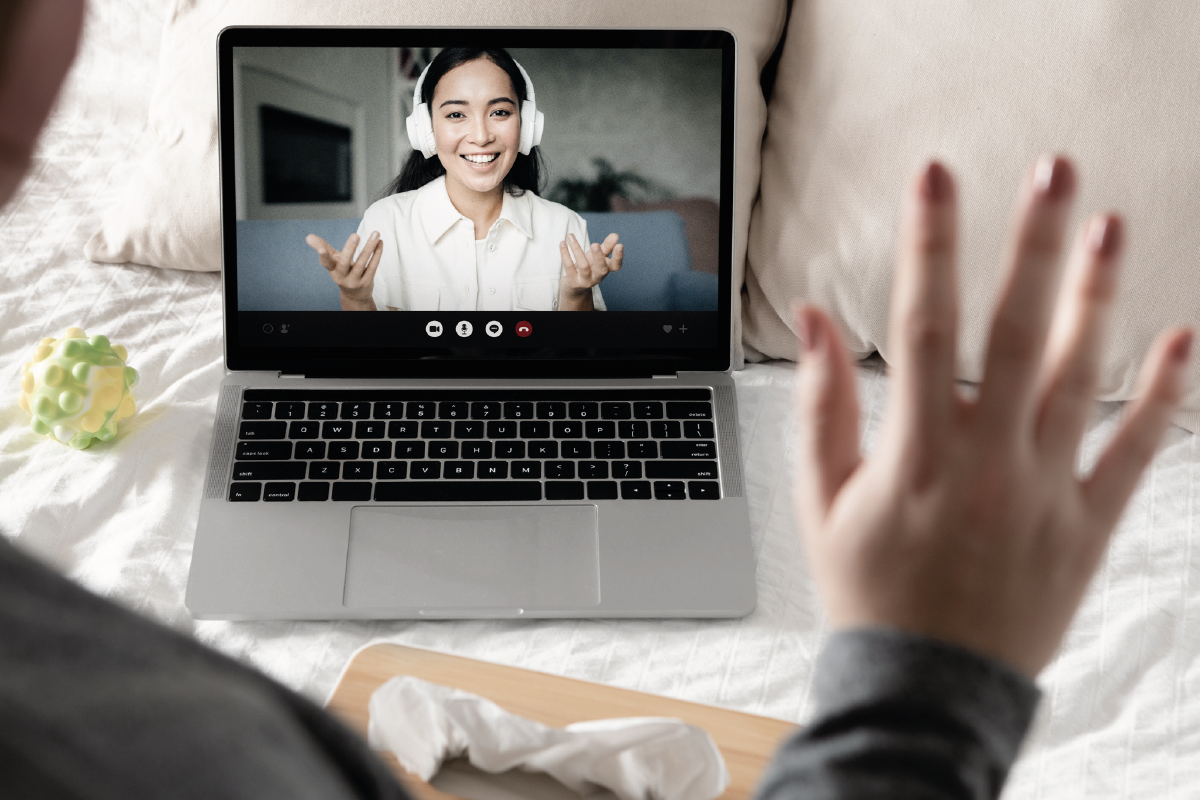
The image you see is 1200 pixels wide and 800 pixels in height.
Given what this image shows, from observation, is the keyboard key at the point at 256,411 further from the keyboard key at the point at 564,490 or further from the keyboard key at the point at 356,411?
the keyboard key at the point at 564,490

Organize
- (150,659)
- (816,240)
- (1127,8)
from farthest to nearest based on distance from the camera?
(816,240), (1127,8), (150,659)

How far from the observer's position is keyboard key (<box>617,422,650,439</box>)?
0.81 metres

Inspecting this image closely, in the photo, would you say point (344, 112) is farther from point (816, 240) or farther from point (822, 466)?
point (822, 466)

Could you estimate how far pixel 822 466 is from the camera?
1.13 feet

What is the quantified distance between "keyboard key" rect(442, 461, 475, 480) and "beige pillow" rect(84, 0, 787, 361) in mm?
317

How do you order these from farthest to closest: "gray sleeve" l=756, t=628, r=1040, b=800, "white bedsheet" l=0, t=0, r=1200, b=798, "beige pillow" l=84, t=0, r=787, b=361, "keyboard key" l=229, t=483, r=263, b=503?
"beige pillow" l=84, t=0, r=787, b=361 → "keyboard key" l=229, t=483, r=263, b=503 → "white bedsheet" l=0, t=0, r=1200, b=798 → "gray sleeve" l=756, t=628, r=1040, b=800

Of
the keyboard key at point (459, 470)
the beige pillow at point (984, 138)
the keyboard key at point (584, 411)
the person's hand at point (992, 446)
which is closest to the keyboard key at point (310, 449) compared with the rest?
the keyboard key at point (459, 470)

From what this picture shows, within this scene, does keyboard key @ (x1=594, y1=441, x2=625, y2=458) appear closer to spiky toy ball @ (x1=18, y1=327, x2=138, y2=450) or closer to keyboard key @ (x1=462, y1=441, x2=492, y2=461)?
keyboard key @ (x1=462, y1=441, x2=492, y2=461)

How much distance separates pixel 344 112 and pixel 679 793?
1.92ft

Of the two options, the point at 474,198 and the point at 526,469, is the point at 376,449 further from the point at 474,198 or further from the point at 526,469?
the point at 474,198

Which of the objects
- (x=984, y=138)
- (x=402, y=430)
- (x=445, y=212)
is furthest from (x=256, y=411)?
(x=984, y=138)

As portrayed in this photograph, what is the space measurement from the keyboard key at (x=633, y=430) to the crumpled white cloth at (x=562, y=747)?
1.02 feet

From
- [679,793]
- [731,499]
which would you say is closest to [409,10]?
[731,499]

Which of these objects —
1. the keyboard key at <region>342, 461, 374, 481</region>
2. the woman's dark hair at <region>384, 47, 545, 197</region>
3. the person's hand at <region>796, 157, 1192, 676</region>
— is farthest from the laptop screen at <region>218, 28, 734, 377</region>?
the person's hand at <region>796, 157, 1192, 676</region>
